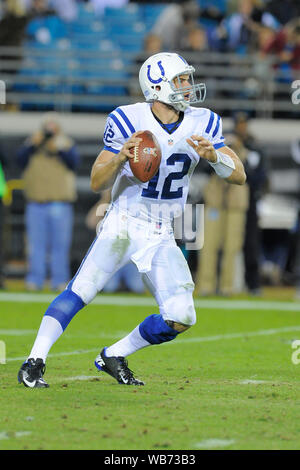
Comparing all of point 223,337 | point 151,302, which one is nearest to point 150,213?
point 223,337

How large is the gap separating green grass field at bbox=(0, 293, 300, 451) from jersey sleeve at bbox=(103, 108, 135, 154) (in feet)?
4.09

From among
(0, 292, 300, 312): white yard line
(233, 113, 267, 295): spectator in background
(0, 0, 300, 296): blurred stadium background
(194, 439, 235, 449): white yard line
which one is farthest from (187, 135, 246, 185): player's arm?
(0, 0, 300, 296): blurred stadium background

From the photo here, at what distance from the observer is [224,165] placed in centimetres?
498

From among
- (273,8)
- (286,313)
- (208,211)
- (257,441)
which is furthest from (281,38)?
(257,441)

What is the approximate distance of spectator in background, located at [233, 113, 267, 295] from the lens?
10.8 meters

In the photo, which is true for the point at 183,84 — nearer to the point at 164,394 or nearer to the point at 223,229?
the point at 164,394

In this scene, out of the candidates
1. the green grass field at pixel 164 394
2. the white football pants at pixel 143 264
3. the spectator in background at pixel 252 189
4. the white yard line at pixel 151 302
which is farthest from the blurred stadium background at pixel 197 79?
the white football pants at pixel 143 264

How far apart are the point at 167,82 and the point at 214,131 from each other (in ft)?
1.17

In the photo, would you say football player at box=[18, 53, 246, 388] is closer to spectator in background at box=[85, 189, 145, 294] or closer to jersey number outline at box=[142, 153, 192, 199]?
jersey number outline at box=[142, 153, 192, 199]

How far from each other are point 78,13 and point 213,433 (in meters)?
13.4

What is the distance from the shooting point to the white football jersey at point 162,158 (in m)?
5.05

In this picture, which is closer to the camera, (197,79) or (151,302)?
(151,302)

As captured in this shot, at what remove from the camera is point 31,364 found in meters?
4.86

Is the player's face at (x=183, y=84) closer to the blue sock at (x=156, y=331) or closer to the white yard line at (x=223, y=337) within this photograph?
the blue sock at (x=156, y=331)
